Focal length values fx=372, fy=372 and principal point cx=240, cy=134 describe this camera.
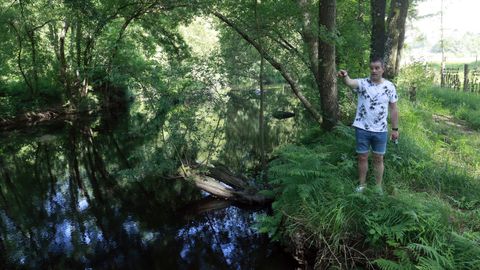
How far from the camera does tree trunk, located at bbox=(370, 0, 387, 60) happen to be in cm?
951

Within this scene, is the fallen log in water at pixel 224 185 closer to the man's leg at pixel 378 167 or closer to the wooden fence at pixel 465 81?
the man's leg at pixel 378 167

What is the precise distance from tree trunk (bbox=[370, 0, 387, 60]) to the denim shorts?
4943 millimetres

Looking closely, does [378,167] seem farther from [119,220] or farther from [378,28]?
[119,220]

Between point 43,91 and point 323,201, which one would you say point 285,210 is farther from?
point 43,91

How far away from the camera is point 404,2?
11.2 metres

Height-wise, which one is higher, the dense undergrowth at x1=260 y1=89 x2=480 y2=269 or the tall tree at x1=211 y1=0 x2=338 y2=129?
the tall tree at x1=211 y1=0 x2=338 y2=129

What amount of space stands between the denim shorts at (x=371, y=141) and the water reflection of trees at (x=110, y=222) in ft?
8.50

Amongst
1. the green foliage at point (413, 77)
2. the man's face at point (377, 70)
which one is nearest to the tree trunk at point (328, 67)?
the man's face at point (377, 70)

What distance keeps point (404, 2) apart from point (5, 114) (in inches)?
801

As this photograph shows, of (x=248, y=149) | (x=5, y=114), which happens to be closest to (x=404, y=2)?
(x=248, y=149)

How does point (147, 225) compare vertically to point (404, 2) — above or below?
below

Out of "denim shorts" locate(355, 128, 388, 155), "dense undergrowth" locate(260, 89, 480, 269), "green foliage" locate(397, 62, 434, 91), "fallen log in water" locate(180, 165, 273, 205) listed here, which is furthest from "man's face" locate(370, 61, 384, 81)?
"green foliage" locate(397, 62, 434, 91)

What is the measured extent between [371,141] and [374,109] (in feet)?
1.67

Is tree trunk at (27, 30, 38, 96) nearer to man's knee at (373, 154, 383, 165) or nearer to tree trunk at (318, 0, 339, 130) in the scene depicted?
tree trunk at (318, 0, 339, 130)
